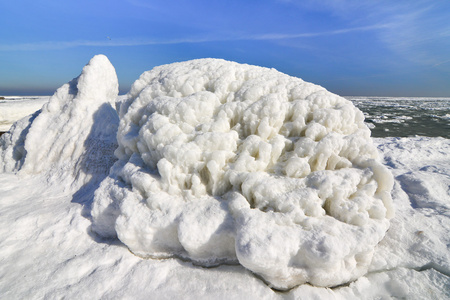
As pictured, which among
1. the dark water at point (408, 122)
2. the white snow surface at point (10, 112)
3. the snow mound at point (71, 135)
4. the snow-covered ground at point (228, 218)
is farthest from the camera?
the dark water at point (408, 122)

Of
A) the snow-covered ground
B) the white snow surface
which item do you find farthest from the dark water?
the white snow surface

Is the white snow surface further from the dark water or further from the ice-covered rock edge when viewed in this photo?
the dark water

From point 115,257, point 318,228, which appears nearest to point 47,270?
point 115,257

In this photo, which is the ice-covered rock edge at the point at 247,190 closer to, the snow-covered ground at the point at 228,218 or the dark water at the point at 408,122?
the snow-covered ground at the point at 228,218

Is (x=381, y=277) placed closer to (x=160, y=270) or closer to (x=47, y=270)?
(x=160, y=270)

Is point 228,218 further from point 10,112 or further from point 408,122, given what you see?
point 408,122

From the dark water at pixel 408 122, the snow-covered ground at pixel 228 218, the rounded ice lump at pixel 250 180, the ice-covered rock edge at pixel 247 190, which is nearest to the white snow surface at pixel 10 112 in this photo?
the snow-covered ground at pixel 228 218
